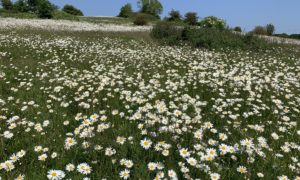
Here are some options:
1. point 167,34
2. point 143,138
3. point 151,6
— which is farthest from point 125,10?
point 143,138

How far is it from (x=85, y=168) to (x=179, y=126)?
174 cm

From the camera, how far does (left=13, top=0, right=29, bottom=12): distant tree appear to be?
171 feet

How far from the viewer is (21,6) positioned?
172 ft

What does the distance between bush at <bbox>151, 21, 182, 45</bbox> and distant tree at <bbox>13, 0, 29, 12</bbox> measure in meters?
44.7

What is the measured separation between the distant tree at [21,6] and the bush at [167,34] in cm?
4469

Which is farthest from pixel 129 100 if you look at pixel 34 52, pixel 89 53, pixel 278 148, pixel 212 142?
pixel 34 52

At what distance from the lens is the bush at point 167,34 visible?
50.8ft

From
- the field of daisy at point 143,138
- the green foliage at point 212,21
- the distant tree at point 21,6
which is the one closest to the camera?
the field of daisy at point 143,138

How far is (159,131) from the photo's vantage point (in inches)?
149

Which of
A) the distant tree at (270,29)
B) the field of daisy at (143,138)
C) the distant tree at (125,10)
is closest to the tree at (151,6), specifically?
the distant tree at (125,10)

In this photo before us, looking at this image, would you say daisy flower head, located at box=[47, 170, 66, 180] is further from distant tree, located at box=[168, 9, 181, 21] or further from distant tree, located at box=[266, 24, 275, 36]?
distant tree, located at box=[168, 9, 181, 21]

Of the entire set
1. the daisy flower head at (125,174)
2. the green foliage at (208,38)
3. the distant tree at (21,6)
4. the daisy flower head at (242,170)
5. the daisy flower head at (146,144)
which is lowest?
the daisy flower head at (125,174)

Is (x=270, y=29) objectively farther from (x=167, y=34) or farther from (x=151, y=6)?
(x=151, y=6)

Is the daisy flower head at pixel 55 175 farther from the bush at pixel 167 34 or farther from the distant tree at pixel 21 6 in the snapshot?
the distant tree at pixel 21 6
